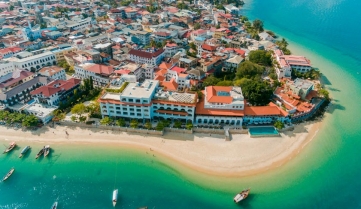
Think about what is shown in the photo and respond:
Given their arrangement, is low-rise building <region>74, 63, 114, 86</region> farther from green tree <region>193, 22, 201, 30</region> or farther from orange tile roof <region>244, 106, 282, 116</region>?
green tree <region>193, 22, 201, 30</region>

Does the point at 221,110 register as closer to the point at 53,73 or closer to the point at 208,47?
the point at 208,47

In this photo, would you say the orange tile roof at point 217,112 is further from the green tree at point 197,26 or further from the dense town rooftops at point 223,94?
the green tree at point 197,26

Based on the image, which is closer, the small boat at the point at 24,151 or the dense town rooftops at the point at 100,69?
the small boat at the point at 24,151

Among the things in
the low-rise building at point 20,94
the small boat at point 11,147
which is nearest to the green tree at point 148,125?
the small boat at point 11,147

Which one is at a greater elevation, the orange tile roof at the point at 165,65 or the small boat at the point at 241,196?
the orange tile roof at the point at 165,65

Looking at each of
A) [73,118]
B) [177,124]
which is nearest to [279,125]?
[177,124]

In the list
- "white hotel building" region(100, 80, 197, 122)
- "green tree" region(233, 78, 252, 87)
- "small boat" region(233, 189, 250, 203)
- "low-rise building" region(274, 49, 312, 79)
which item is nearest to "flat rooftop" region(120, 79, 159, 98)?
"white hotel building" region(100, 80, 197, 122)
